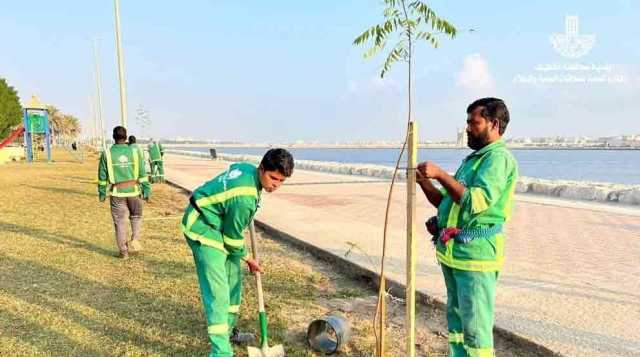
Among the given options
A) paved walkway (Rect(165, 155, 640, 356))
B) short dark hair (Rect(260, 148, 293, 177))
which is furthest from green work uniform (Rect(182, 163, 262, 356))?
paved walkway (Rect(165, 155, 640, 356))

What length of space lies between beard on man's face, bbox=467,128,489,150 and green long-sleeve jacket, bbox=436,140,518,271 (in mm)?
37

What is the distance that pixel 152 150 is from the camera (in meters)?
16.7

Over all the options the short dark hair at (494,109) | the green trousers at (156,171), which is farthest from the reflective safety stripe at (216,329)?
the green trousers at (156,171)

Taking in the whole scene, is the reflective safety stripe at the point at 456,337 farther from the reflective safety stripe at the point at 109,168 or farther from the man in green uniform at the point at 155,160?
the man in green uniform at the point at 155,160

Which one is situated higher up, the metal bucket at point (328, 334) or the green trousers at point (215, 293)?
the green trousers at point (215, 293)

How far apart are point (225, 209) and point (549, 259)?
4932 mm

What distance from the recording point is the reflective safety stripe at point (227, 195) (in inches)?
118

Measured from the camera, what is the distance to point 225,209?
3.09m

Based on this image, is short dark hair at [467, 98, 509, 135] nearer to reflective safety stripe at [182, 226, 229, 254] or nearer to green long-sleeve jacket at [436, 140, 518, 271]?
green long-sleeve jacket at [436, 140, 518, 271]

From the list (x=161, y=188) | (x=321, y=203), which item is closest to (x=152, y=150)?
(x=161, y=188)

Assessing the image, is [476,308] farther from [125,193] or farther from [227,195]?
[125,193]

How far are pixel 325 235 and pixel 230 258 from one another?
4.59 m

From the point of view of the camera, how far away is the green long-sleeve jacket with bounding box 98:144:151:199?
645 centimetres

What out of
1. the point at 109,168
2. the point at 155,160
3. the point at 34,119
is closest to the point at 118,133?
the point at 109,168
